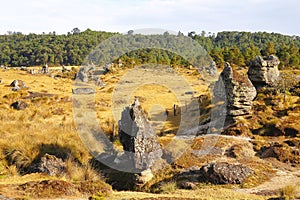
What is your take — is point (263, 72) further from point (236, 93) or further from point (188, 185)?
point (188, 185)

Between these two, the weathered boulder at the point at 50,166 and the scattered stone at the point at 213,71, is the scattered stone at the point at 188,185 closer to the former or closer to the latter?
the weathered boulder at the point at 50,166

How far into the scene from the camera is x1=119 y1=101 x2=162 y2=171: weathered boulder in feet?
53.2

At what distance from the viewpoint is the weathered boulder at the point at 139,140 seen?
1620 cm

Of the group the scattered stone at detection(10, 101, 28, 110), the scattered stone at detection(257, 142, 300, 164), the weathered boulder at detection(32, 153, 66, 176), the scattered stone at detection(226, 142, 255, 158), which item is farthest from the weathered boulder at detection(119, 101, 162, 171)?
the scattered stone at detection(10, 101, 28, 110)

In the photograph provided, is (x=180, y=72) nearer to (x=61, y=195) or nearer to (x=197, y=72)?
(x=197, y=72)

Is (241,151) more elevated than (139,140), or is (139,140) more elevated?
(139,140)

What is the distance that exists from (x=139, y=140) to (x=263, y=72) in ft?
60.3

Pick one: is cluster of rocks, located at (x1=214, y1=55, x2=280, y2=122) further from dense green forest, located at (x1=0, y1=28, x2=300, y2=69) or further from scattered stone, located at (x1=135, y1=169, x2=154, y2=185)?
dense green forest, located at (x1=0, y1=28, x2=300, y2=69)

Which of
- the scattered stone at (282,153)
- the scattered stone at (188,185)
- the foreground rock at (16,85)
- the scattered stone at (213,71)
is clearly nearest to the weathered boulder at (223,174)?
the scattered stone at (188,185)

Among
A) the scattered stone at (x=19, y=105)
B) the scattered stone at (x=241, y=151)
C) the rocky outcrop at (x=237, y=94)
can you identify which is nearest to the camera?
the scattered stone at (x=241, y=151)

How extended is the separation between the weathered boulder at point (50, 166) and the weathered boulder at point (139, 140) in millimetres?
3157

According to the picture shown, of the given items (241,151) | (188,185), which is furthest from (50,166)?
(241,151)

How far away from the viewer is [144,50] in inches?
3649

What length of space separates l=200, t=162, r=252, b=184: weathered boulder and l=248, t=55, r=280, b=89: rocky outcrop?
1741 centimetres
